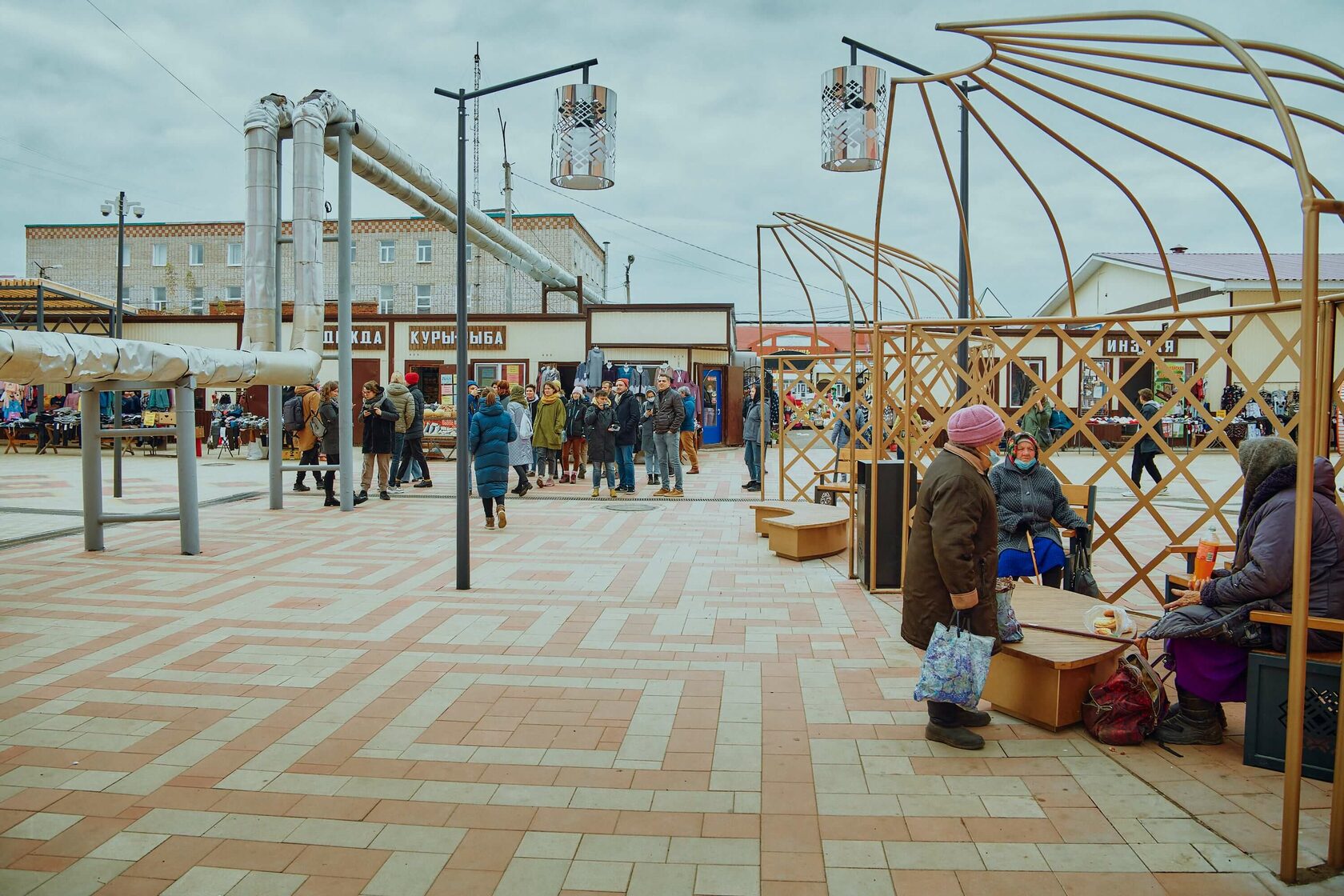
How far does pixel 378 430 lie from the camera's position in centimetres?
1363

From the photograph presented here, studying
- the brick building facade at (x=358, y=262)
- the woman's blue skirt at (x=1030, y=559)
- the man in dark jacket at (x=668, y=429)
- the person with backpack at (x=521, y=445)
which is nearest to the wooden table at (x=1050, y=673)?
the woman's blue skirt at (x=1030, y=559)

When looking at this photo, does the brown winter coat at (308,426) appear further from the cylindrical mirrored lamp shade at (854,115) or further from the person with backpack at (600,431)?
the cylindrical mirrored lamp shade at (854,115)

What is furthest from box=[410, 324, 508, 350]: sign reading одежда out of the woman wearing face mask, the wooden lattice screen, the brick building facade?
the woman wearing face mask

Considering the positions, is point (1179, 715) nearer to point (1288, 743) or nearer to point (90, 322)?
point (1288, 743)

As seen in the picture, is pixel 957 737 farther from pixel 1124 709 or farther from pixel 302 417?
pixel 302 417

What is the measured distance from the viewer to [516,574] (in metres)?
8.39

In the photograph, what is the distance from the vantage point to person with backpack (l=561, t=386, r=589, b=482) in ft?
53.7

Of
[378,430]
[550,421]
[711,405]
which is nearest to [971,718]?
[378,430]

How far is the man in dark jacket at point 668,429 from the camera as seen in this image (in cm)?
1424

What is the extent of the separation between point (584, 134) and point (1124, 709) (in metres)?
5.72

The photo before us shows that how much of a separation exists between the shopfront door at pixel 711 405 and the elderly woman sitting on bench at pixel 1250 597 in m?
21.3

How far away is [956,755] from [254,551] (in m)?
7.59

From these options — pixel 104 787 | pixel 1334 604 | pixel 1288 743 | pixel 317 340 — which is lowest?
pixel 104 787

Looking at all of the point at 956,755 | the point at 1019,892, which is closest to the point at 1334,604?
the point at 956,755
